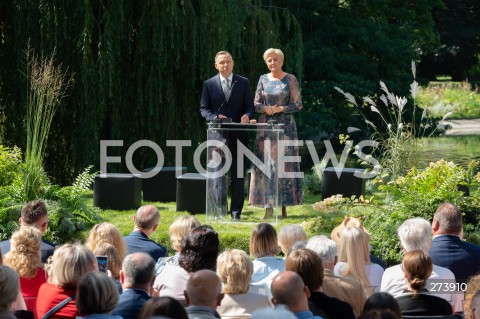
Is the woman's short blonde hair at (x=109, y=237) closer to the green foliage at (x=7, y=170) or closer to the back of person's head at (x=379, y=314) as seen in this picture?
the back of person's head at (x=379, y=314)

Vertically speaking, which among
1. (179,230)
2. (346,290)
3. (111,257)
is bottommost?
(346,290)

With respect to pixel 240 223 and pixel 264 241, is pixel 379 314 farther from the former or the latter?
pixel 240 223

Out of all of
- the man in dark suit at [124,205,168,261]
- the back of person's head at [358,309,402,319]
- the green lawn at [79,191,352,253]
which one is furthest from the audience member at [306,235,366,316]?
the green lawn at [79,191,352,253]

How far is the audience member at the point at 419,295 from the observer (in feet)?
18.3

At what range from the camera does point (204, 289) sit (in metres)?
5.10

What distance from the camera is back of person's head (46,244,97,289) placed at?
552 cm

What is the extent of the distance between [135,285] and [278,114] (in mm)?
5406

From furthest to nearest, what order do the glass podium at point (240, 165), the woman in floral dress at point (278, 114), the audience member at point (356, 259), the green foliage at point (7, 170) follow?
the green foliage at point (7, 170)
the woman in floral dress at point (278, 114)
the glass podium at point (240, 165)
the audience member at point (356, 259)

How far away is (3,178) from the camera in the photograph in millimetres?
10906

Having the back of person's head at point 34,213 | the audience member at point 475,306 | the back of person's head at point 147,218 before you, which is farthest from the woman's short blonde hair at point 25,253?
the audience member at point 475,306

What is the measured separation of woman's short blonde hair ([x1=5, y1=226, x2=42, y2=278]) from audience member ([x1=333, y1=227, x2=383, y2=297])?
198cm

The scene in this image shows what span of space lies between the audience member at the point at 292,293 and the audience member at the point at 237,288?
2.25 ft

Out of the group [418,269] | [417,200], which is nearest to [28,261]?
[418,269]

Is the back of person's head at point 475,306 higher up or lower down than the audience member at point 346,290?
higher up
